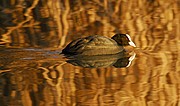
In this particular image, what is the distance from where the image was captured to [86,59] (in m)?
5.64

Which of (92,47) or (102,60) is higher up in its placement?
(92,47)

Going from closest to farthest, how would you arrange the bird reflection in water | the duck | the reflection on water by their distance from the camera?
the reflection on water < the bird reflection in water < the duck

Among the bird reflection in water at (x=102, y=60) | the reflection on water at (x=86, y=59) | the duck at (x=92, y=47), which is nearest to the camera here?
the reflection on water at (x=86, y=59)

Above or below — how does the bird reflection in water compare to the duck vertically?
below

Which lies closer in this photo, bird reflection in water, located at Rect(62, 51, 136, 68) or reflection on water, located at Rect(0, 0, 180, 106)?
reflection on water, located at Rect(0, 0, 180, 106)

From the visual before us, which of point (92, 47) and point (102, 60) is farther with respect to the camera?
point (92, 47)

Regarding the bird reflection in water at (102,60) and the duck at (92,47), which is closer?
the bird reflection in water at (102,60)

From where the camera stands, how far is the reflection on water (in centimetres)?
444

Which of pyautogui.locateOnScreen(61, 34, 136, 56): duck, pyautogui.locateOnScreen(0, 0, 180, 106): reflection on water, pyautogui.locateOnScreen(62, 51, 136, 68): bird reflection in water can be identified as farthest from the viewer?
pyautogui.locateOnScreen(61, 34, 136, 56): duck

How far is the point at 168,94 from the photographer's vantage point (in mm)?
4480

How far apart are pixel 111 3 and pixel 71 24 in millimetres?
1710

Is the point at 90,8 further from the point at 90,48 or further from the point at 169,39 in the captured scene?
the point at 90,48

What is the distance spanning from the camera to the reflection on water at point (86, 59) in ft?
14.6

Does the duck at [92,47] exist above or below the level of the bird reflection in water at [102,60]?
above
